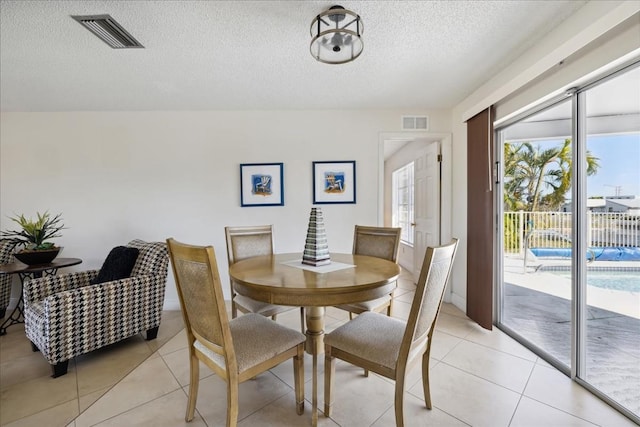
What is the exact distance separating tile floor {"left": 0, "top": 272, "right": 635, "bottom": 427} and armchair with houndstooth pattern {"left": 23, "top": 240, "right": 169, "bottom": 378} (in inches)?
7.7

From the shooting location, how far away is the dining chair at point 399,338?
1299mm

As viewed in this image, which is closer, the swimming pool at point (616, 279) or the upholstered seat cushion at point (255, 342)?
the upholstered seat cushion at point (255, 342)

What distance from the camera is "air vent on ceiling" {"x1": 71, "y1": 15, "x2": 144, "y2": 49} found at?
66.6 inches

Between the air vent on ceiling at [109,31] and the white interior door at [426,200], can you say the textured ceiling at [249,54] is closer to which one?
the air vent on ceiling at [109,31]

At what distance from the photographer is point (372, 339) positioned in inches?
58.2

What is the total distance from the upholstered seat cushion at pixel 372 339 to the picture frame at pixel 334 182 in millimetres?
1954

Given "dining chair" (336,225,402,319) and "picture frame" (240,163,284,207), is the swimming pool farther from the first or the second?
"picture frame" (240,163,284,207)

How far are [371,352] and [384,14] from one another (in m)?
1.93

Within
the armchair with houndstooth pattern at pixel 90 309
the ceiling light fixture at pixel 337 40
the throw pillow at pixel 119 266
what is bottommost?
the armchair with houndstooth pattern at pixel 90 309

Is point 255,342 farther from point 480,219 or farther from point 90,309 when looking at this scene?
point 480,219

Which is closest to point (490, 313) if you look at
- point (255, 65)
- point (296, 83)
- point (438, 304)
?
point (438, 304)

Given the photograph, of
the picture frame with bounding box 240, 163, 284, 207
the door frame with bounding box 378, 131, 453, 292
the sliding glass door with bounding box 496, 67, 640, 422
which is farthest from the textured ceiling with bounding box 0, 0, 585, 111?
the picture frame with bounding box 240, 163, 284, 207

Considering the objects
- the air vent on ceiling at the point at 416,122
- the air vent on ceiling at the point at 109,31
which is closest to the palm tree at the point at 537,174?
the air vent on ceiling at the point at 416,122

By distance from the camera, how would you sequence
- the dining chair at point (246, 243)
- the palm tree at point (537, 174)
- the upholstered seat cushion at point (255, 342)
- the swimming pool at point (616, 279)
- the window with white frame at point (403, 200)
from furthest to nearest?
the window with white frame at point (403, 200) → the dining chair at point (246, 243) → the palm tree at point (537, 174) → the swimming pool at point (616, 279) → the upholstered seat cushion at point (255, 342)
